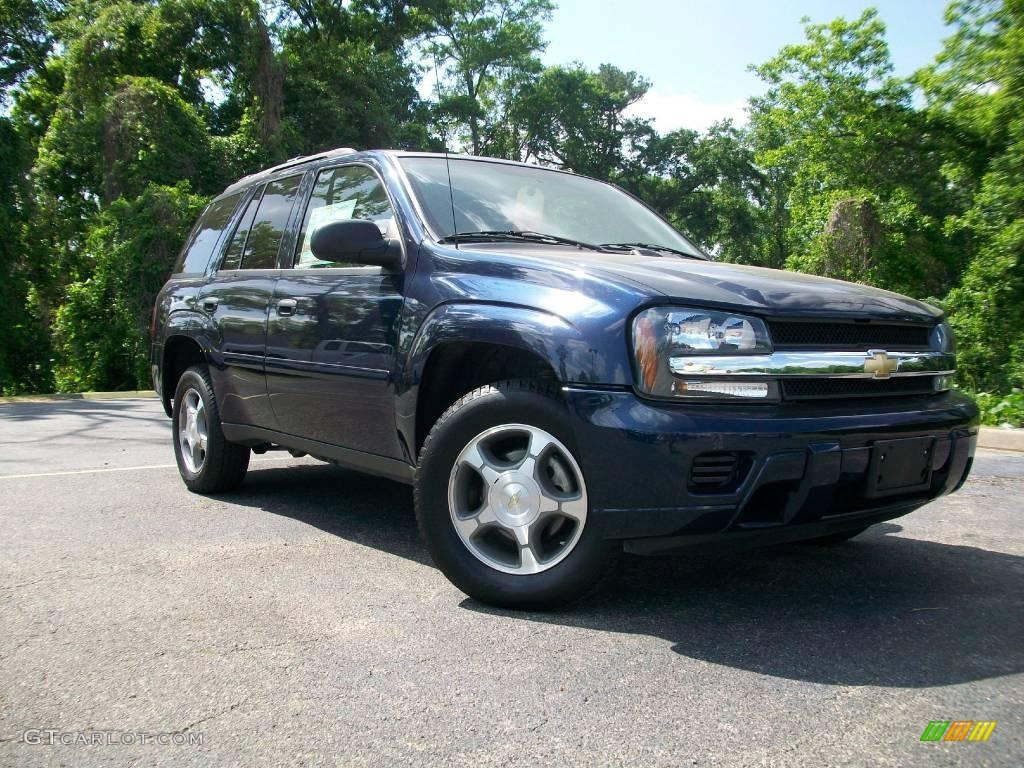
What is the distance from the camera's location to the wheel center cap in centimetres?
304

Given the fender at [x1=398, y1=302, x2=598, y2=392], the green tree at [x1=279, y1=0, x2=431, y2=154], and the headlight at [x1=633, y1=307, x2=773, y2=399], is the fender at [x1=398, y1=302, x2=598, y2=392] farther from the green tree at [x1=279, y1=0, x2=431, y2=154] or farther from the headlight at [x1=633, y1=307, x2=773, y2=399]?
the green tree at [x1=279, y1=0, x2=431, y2=154]

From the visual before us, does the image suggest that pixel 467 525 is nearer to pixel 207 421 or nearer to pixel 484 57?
pixel 207 421

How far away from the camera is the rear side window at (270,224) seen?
15.4ft

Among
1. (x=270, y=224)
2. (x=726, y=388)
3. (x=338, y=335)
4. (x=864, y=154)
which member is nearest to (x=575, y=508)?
Result: (x=726, y=388)


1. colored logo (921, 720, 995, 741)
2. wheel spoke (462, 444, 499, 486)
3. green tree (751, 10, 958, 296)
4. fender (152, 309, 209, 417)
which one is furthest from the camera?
green tree (751, 10, 958, 296)

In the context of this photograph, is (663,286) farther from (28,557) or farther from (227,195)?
(227,195)

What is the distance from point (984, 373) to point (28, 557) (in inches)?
Answer: 560

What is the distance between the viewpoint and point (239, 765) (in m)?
2.04

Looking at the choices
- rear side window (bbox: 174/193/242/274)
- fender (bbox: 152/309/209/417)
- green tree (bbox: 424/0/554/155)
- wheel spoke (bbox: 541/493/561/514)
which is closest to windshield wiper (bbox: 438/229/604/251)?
wheel spoke (bbox: 541/493/561/514)

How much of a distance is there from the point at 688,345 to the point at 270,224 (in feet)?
9.26

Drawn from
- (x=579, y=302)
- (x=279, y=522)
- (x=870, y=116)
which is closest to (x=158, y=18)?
(x=870, y=116)

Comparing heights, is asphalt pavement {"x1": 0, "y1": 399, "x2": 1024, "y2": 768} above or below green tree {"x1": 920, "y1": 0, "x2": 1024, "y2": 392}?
below

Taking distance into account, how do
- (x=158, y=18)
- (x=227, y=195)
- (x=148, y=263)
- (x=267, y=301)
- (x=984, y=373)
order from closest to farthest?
(x=267, y=301)
(x=227, y=195)
(x=984, y=373)
(x=148, y=263)
(x=158, y=18)

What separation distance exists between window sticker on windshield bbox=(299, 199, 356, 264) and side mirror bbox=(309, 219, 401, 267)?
0.64 meters
